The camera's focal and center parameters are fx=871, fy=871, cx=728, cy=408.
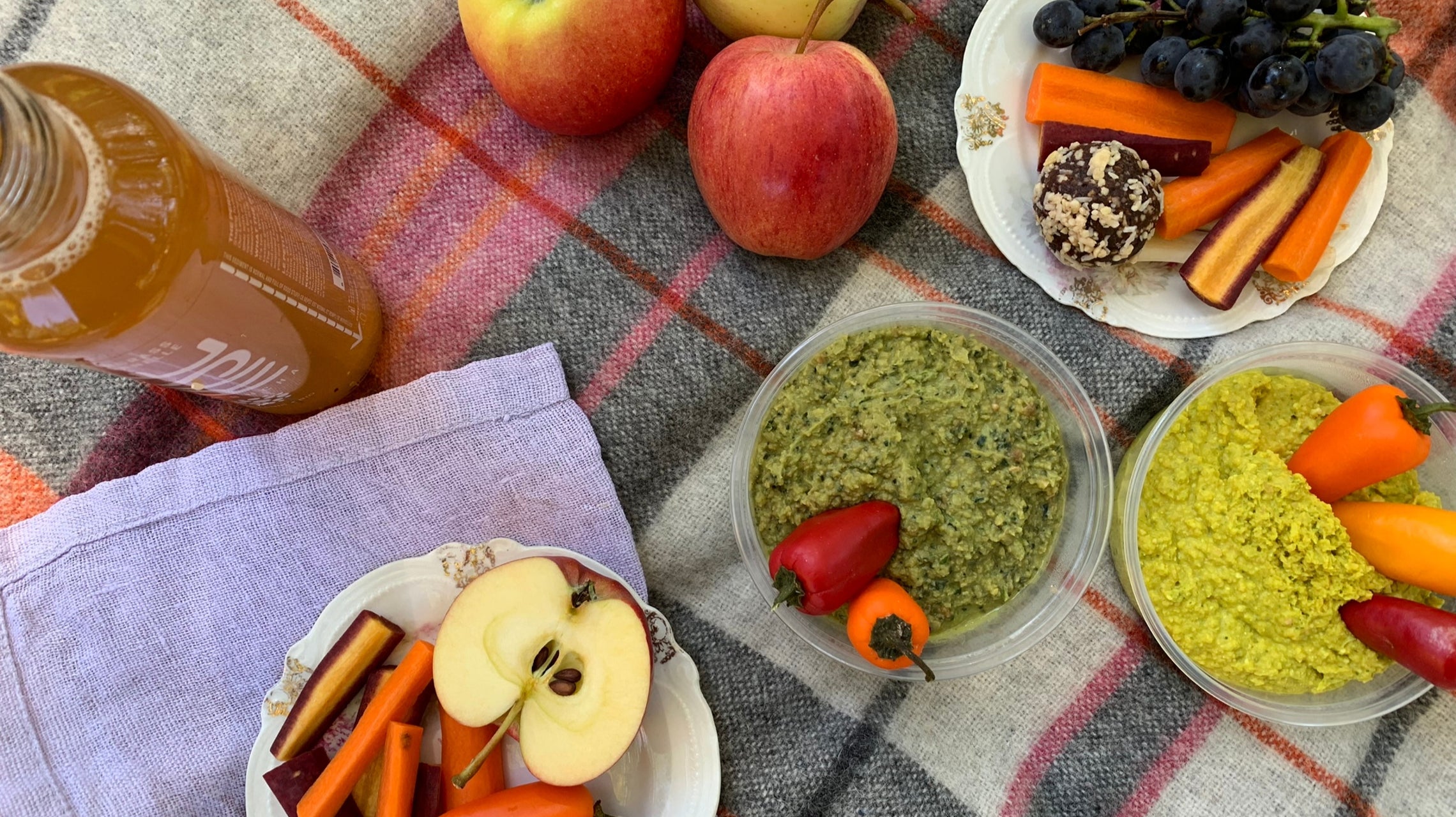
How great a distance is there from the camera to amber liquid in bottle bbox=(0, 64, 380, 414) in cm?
59

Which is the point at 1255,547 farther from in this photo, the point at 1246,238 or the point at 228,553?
the point at 228,553

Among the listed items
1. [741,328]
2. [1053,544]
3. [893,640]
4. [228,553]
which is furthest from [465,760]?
[1053,544]

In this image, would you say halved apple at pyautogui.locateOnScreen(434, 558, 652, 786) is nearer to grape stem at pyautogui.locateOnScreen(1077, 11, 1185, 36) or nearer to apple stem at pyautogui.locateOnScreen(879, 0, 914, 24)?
apple stem at pyautogui.locateOnScreen(879, 0, 914, 24)

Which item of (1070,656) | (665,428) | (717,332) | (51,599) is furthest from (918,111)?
(51,599)

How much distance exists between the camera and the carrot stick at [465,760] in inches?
36.9

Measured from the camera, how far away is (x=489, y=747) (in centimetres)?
85

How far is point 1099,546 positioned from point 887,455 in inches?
11.5

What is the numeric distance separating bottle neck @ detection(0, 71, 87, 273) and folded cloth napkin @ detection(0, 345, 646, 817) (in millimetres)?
434

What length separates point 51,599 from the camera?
3.17ft

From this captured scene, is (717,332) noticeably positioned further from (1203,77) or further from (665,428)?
(1203,77)

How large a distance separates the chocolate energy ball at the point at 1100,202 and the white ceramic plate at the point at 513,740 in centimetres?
64

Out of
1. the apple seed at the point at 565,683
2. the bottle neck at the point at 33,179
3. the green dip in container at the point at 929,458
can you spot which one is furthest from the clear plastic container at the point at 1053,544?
the bottle neck at the point at 33,179

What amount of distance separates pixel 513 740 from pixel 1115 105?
1.02 m

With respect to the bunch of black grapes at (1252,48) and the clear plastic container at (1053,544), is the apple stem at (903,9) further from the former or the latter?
the clear plastic container at (1053,544)
